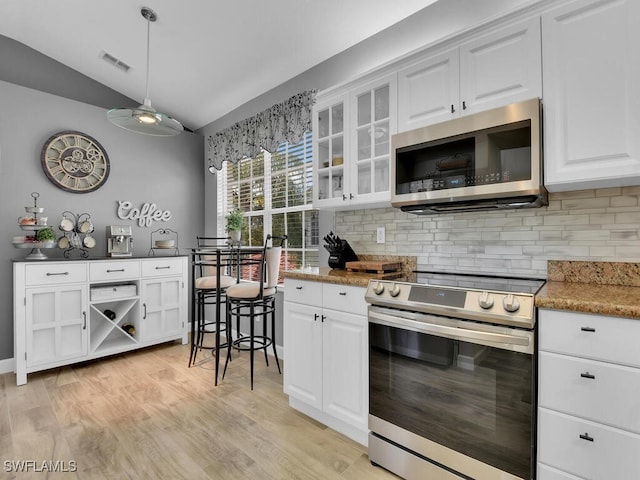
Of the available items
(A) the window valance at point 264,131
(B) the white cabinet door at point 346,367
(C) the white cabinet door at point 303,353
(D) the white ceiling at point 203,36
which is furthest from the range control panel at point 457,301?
(D) the white ceiling at point 203,36

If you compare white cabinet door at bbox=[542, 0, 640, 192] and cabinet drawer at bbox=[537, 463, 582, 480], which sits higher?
white cabinet door at bbox=[542, 0, 640, 192]

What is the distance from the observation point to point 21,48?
3.46 meters

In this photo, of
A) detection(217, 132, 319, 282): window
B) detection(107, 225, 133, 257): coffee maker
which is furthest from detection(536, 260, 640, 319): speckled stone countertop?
detection(107, 225, 133, 257): coffee maker

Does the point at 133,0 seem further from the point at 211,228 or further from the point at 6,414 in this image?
the point at 6,414

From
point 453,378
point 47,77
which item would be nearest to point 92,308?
point 47,77

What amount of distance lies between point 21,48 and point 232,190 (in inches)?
98.3

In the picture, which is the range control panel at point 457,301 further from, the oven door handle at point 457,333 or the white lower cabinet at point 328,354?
the white lower cabinet at point 328,354

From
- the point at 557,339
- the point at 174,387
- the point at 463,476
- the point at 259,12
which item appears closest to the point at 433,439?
the point at 463,476

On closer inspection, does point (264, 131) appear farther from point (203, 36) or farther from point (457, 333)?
point (457, 333)

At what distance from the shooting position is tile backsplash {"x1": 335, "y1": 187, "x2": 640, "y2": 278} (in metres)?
1.65

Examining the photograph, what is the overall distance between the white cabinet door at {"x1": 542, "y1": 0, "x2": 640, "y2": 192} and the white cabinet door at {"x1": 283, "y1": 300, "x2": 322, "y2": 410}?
58.9 inches

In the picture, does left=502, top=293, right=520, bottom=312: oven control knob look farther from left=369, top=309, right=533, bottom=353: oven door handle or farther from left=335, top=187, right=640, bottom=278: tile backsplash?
left=335, top=187, right=640, bottom=278: tile backsplash

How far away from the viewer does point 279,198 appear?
3594 mm

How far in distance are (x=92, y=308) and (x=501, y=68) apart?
152 inches
